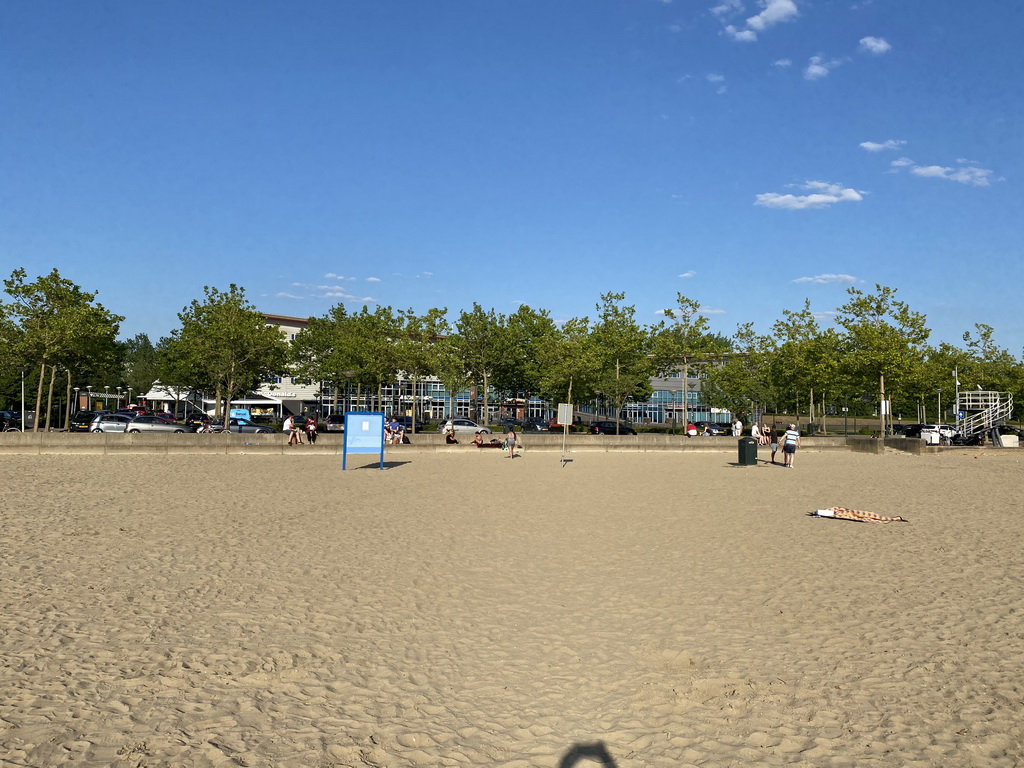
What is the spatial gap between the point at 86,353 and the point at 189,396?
138 ft

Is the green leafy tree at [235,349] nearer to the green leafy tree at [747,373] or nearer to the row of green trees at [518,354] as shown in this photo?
the row of green trees at [518,354]

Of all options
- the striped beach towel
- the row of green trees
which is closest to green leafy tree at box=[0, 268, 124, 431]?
the row of green trees

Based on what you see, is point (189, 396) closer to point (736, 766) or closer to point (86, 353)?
point (86, 353)

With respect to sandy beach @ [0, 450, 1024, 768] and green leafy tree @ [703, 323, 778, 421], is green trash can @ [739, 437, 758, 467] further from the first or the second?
green leafy tree @ [703, 323, 778, 421]

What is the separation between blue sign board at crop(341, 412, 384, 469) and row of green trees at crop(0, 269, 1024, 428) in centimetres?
2356

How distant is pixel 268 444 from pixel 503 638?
2824 cm

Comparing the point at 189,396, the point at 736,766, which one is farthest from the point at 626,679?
the point at 189,396

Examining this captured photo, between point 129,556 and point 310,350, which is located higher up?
point 310,350

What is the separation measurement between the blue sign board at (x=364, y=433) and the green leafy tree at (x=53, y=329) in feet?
75.5

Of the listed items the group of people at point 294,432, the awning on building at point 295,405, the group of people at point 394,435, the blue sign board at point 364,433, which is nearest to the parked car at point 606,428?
the group of people at point 394,435

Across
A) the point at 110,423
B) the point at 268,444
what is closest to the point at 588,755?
the point at 268,444

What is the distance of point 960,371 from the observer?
229 feet

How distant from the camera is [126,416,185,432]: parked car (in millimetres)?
40688

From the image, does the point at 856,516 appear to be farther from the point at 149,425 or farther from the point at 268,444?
the point at 149,425
